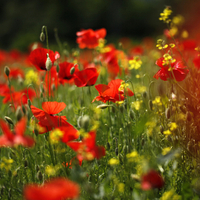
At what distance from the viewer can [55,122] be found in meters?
1.37

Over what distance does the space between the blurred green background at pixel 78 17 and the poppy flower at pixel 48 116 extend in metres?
14.5

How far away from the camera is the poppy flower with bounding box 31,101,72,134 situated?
4.32 feet

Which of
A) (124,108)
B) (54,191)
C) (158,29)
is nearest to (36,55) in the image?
(124,108)

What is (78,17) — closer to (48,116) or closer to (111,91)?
(111,91)

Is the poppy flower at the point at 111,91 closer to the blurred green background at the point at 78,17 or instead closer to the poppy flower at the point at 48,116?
the poppy flower at the point at 48,116

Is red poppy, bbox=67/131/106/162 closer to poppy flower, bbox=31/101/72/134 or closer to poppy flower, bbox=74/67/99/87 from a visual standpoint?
poppy flower, bbox=31/101/72/134

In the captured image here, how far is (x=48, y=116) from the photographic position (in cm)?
131

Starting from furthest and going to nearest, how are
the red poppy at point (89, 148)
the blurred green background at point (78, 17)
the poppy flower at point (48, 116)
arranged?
1. the blurred green background at point (78, 17)
2. the poppy flower at point (48, 116)
3. the red poppy at point (89, 148)

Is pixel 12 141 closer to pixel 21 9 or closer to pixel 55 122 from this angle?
pixel 55 122

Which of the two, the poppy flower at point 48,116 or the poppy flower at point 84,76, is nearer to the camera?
the poppy flower at point 48,116

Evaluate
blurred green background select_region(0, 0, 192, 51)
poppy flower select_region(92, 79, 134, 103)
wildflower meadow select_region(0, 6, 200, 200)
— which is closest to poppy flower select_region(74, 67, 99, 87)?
wildflower meadow select_region(0, 6, 200, 200)

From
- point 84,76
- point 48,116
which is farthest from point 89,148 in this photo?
point 84,76

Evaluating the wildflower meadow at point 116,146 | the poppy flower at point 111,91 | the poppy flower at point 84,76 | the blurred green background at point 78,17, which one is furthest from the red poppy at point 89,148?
the blurred green background at point 78,17

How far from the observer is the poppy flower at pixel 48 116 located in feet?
4.32
